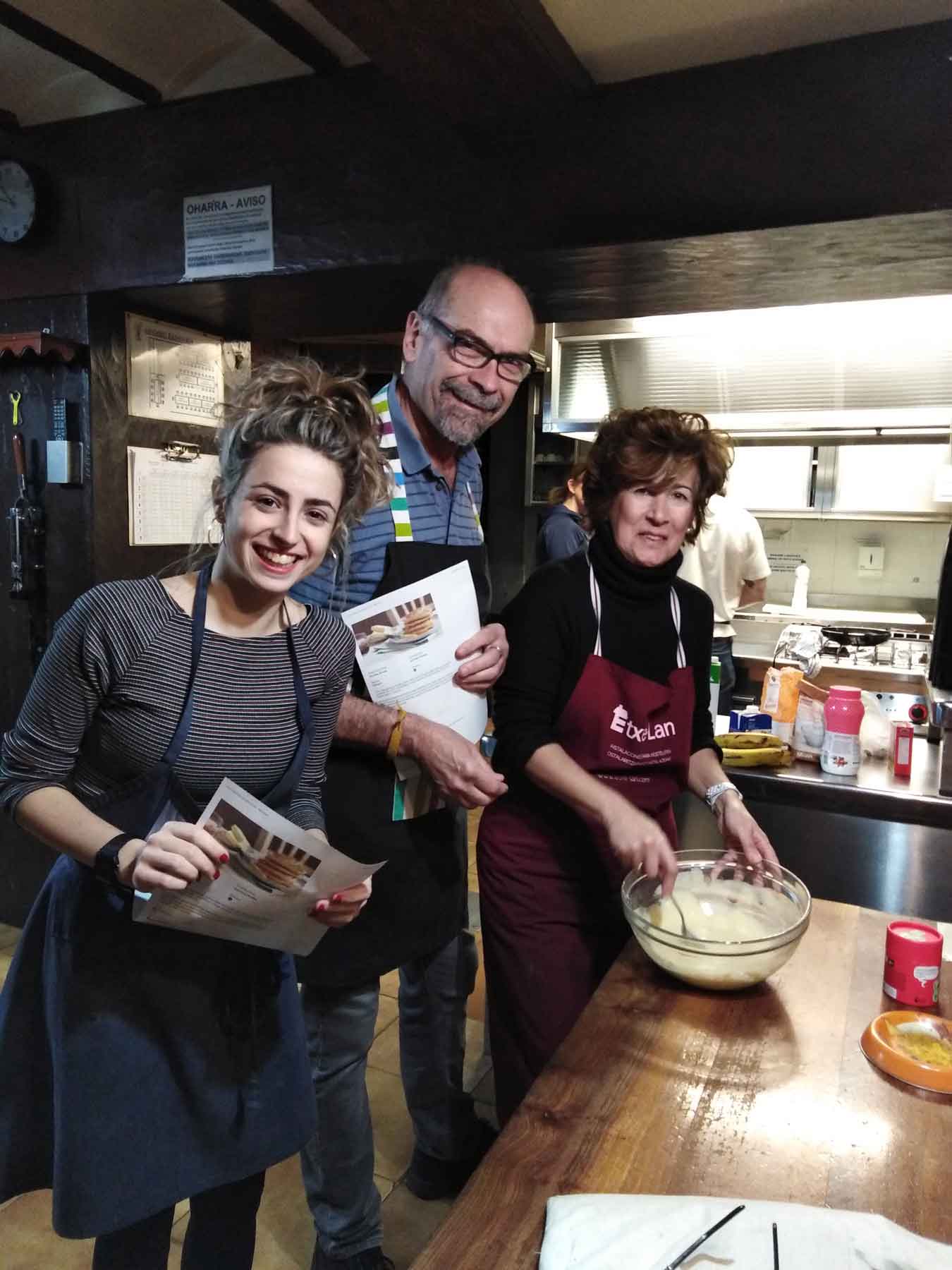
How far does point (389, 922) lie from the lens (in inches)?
62.7

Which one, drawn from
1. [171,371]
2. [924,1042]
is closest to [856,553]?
[171,371]

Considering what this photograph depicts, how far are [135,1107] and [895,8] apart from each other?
2227 mm

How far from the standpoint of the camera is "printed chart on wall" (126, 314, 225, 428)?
2.78m

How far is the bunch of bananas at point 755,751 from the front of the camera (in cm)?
220

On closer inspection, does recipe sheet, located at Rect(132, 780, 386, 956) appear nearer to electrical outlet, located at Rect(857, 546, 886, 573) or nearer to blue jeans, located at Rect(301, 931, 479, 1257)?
blue jeans, located at Rect(301, 931, 479, 1257)

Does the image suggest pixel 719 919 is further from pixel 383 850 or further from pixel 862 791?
pixel 862 791

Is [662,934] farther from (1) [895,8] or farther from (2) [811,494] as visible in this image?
(2) [811,494]

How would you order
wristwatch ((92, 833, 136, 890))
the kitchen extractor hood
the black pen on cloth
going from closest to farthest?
the black pen on cloth, wristwatch ((92, 833, 136, 890)), the kitchen extractor hood

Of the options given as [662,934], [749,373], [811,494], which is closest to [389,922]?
[662,934]

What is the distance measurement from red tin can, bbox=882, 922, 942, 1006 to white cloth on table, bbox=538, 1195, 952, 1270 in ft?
1.44

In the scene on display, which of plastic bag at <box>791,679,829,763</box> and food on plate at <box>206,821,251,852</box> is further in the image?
plastic bag at <box>791,679,829,763</box>

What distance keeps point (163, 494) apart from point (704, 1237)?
8.75ft

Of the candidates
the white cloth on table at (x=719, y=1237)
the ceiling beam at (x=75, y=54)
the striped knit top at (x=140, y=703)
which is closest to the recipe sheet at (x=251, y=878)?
the striped knit top at (x=140, y=703)

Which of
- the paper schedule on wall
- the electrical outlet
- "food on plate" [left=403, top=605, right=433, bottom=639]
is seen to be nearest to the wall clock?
the paper schedule on wall
